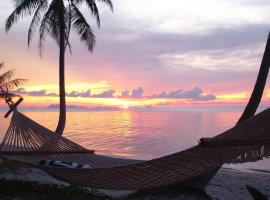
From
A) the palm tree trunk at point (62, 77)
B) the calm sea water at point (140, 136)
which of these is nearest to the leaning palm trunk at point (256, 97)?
the palm tree trunk at point (62, 77)

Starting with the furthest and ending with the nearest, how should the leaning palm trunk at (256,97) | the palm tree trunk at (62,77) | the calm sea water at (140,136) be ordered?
the calm sea water at (140,136) → the palm tree trunk at (62,77) → the leaning palm trunk at (256,97)

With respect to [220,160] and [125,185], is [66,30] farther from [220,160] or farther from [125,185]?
[220,160]

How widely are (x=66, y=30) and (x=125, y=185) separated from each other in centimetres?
660

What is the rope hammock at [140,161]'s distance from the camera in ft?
10.0

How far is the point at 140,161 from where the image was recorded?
11.9ft

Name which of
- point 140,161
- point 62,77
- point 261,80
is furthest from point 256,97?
point 62,77

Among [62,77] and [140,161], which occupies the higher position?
[62,77]

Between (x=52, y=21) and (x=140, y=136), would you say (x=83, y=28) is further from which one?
(x=140, y=136)

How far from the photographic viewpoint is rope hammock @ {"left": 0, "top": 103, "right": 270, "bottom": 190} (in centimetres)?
306

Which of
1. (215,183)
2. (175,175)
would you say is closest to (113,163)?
(175,175)

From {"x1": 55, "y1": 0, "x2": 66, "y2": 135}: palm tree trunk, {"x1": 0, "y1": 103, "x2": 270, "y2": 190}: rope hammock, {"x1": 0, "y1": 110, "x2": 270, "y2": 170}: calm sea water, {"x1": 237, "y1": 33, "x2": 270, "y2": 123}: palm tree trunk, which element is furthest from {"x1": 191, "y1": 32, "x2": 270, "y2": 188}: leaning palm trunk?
{"x1": 0, "y1": 110, "x2": 270, "y2": 170}: calm sea water

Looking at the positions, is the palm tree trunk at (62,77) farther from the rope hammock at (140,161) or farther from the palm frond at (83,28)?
→ the rope hammock at (140,161)

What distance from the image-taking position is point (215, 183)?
7.13 metres

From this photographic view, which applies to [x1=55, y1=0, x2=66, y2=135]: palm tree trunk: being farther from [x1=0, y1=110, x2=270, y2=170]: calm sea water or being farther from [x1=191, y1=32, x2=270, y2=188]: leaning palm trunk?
[x1=0, y1=110, x2=270, y2=170]: calm sea water
